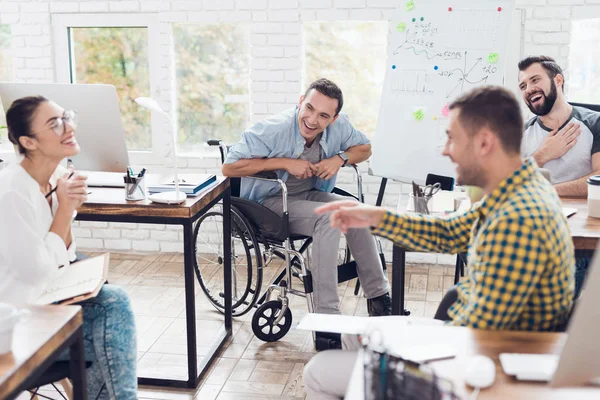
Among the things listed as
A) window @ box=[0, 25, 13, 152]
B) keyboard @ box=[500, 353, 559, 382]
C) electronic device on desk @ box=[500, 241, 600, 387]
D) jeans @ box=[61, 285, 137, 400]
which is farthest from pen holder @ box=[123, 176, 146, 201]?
window @ box=[0, 25, 13, 152]

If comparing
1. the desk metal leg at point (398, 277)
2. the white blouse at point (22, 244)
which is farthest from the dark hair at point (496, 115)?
the white blouse at point (22, 244)

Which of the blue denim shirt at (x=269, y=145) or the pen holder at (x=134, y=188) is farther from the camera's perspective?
the blue denim shirt at (x=269, y=145)

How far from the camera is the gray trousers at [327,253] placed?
9.61 feet

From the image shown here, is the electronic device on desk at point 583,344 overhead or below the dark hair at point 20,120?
below

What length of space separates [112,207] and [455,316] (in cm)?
141

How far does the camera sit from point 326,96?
310 cm

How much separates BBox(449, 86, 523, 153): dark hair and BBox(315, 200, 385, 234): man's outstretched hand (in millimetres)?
353

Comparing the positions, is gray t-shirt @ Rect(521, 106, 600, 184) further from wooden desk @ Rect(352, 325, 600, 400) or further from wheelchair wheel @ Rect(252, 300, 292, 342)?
wooden desk @ Rect(352, 325, 600, 400)

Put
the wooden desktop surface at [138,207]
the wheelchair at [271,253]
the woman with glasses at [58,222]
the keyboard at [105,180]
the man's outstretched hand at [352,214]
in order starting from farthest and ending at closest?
the wheelchair at [271,253]
the keyboard at [105,180]
the wooden desktop surface at [138,207]
the woman with glasses at [58,222]
the man's outstretched hand at [352,214]

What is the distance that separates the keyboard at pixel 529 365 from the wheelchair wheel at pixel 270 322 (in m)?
1.79

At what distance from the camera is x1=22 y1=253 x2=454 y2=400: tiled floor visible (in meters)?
2.69

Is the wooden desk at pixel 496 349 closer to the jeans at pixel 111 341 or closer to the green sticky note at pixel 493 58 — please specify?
the jeans at pixel 111 341

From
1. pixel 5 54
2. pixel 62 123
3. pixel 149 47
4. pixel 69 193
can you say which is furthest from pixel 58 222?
pixel 5 54

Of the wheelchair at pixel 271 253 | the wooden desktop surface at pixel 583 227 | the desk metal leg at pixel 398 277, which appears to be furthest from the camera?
the wheelchair at pixel 271 253
